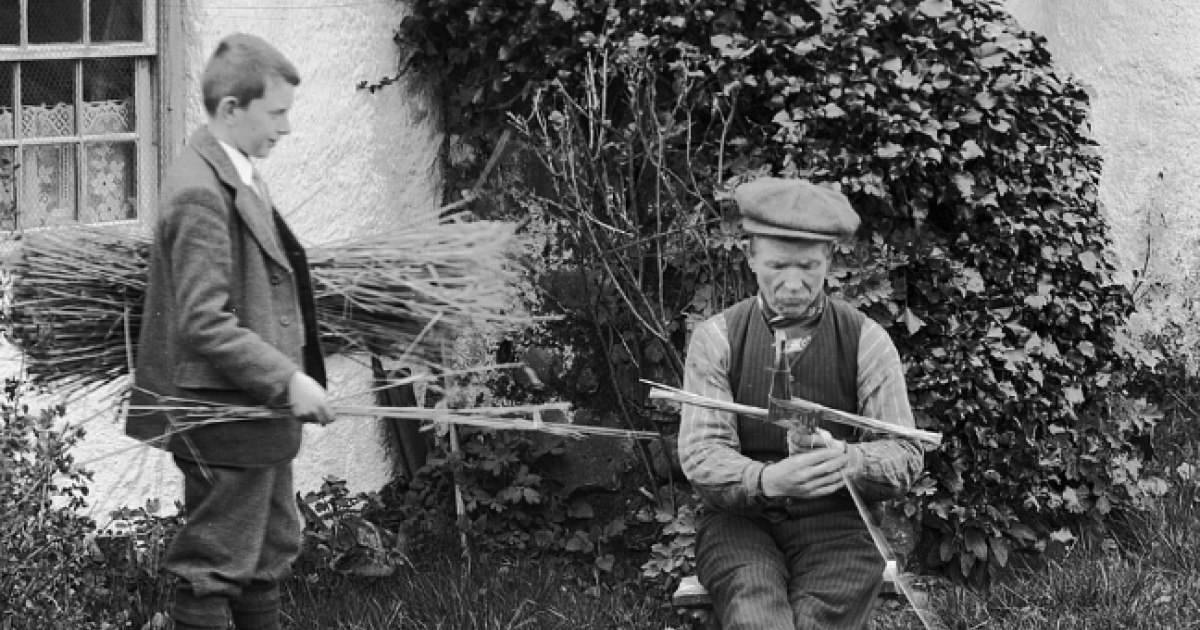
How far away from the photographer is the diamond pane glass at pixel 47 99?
18.6ft

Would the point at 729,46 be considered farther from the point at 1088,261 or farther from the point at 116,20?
the point at 116,20

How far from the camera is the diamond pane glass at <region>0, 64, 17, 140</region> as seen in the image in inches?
220

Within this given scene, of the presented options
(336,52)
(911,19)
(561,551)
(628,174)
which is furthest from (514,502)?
(911,19)

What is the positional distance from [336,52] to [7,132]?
1.27 m

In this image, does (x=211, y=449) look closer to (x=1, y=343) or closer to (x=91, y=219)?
(x=1, y=343)

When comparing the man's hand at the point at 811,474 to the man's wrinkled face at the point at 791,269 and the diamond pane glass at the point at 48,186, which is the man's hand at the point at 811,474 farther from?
the diamond pane glass at the point at 48,186

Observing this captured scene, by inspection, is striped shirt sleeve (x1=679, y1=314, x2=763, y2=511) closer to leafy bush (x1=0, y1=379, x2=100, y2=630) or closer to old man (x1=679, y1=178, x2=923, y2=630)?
old man (x1=679, y1=178, x2=923, y2=630)

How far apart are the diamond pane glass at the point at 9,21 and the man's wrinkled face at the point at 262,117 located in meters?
1.64

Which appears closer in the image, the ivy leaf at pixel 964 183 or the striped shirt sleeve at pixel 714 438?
the striped shirt sleeve at pixel 714 438

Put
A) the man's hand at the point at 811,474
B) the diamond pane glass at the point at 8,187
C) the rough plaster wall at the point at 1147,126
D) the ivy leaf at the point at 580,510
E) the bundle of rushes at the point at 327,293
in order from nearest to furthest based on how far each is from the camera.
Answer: the man's hand at the point at 811,474 → the bundle of rushes at the point at 327,293 → the diamond pane glass at the point at 8,187 → the ivy leaf at the point at 580,510 → the rough plaster wall at the point at 1147,126

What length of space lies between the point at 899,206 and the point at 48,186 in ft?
8.74

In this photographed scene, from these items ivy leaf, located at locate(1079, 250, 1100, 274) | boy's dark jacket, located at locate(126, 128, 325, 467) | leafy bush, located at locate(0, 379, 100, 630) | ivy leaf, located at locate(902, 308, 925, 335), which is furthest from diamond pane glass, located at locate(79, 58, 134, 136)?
ivy leaf, located at locate(1079, 250, 1100, 274)

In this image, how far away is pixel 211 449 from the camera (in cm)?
435

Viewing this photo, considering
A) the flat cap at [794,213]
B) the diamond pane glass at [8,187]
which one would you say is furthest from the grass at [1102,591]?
the diamond pane glass at [8,187]
